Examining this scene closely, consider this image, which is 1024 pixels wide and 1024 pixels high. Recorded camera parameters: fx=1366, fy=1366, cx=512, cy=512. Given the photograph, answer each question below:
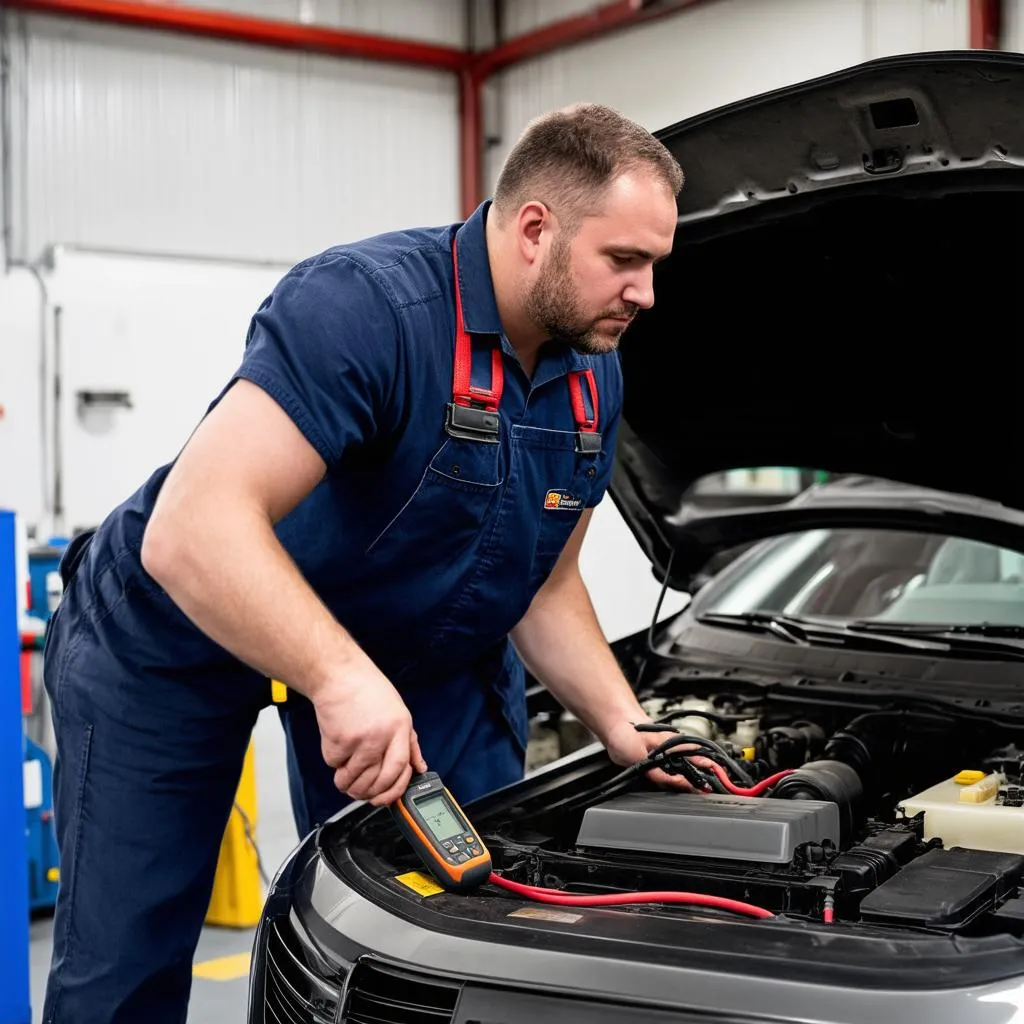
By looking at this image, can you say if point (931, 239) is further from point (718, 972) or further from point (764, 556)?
point (718, 972)

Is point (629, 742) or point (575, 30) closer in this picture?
point (629, 742)

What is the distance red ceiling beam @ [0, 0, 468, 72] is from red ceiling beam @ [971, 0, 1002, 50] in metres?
3.00

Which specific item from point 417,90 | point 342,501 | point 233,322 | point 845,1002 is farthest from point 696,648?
point 417,90

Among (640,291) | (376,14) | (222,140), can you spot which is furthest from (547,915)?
(376,14)

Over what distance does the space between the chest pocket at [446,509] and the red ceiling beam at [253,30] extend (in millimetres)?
5014

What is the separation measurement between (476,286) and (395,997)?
36.6 inches

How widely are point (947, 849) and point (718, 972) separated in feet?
1.89

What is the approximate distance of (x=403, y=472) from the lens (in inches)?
72.3

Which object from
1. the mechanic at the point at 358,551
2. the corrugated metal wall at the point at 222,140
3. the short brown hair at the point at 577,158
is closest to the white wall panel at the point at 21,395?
the corrugated metal wall at the point at 222,140

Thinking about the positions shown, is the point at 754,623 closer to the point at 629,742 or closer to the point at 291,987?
the point at 629,742

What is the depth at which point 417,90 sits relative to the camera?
719 centimetres

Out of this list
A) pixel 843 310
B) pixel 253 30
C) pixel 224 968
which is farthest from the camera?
pixel 253 30

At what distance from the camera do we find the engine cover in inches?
65.6

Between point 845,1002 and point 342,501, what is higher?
point 342,501
